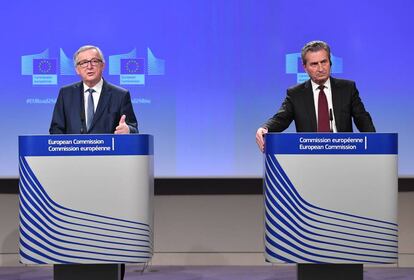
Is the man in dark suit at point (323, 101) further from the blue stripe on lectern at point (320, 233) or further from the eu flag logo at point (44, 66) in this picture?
the eu flag logo at point (44, 66)

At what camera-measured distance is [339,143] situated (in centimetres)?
290

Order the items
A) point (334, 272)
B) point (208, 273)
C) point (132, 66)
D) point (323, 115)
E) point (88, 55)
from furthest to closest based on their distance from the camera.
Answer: point (132, 66) → point (208, 273) → point (88, 55) → point (323, 115) → point (334, 272)

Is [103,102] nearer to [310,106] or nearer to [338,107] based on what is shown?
[310,106]

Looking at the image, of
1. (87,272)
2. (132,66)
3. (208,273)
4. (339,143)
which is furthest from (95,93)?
(208,273)

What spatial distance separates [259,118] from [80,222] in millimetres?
2748

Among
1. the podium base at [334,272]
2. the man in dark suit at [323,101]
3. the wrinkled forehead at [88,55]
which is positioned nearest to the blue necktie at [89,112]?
the wrinkled forehead at [88,55]

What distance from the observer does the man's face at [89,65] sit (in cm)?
361

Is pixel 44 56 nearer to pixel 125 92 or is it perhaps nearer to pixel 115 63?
pixel 115 63

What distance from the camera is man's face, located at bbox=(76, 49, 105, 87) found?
3.61 m

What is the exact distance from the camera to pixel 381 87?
17.9ft

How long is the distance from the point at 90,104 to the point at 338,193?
1.46 meters

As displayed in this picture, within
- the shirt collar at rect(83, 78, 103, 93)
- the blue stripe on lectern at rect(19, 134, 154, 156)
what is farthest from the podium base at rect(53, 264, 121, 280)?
the shirt collar at rect(83, 78, 103, 93)

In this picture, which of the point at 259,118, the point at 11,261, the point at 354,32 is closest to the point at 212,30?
the point at 259,118

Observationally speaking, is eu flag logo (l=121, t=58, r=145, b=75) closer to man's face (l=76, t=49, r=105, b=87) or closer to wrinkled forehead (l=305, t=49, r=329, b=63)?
man's face (l=76, t=49, r=105, b=87)
